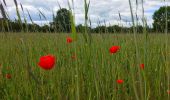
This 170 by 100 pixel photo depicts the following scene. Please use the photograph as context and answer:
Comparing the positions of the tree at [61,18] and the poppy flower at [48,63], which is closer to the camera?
the poppy flower at [48,63]

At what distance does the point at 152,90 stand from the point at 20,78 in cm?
103

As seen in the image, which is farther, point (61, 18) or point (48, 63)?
point (61, 18)

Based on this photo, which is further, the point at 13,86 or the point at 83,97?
the point at 13,86

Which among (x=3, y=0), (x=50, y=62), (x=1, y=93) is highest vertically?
(x=3, y=0)

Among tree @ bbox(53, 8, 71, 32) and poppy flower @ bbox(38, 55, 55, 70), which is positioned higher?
tree @ bbox(53, 8, 71, 32)

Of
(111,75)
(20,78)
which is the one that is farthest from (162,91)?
(20,78)

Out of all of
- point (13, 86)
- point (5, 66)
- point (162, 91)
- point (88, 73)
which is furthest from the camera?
point (5, 66)

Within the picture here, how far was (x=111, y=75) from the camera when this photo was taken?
6.70 feet

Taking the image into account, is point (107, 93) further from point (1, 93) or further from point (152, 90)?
point (1, 93)

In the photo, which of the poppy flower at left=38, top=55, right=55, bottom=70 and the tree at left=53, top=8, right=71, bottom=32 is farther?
the tree at left=53, top=8, right=71, bottom=32

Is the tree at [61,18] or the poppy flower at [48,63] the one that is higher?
the tree at [61,18]

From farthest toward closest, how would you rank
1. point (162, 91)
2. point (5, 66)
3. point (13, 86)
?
point (5, 66)
point (13, 86)
point (162, 91)

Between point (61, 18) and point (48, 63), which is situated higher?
point (61, 18)

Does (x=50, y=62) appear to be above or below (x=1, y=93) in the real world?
above
